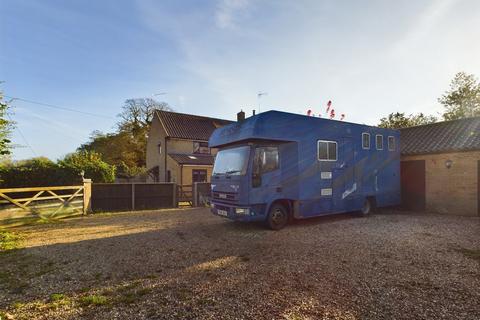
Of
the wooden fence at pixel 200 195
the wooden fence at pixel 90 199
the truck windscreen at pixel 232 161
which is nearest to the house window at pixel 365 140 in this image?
the truck windscreen at pixel 232 161

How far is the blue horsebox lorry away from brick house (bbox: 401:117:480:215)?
3.73 metres

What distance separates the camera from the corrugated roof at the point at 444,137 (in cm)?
1235

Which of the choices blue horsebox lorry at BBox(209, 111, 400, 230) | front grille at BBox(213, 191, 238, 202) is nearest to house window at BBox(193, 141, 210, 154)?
blue horsebox lorry at BBox(209, 111, 400, 230)

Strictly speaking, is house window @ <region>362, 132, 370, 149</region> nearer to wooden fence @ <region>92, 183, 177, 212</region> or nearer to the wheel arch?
the wheel arch

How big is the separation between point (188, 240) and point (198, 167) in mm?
15346

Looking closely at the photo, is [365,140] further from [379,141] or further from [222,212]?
[222,212]

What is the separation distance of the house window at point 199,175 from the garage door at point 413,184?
604 inches

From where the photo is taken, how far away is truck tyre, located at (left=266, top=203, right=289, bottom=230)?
29.2 feet

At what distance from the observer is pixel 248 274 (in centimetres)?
512

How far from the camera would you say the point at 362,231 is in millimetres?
8703

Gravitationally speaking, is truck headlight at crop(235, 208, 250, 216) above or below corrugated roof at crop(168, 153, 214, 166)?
below

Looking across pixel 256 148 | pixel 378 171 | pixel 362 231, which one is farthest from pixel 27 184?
pixel 378 171

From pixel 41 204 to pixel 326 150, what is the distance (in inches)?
485

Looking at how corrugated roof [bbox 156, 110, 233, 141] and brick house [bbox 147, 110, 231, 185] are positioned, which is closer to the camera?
brick house [bbox 147, 110, 231, 185]
